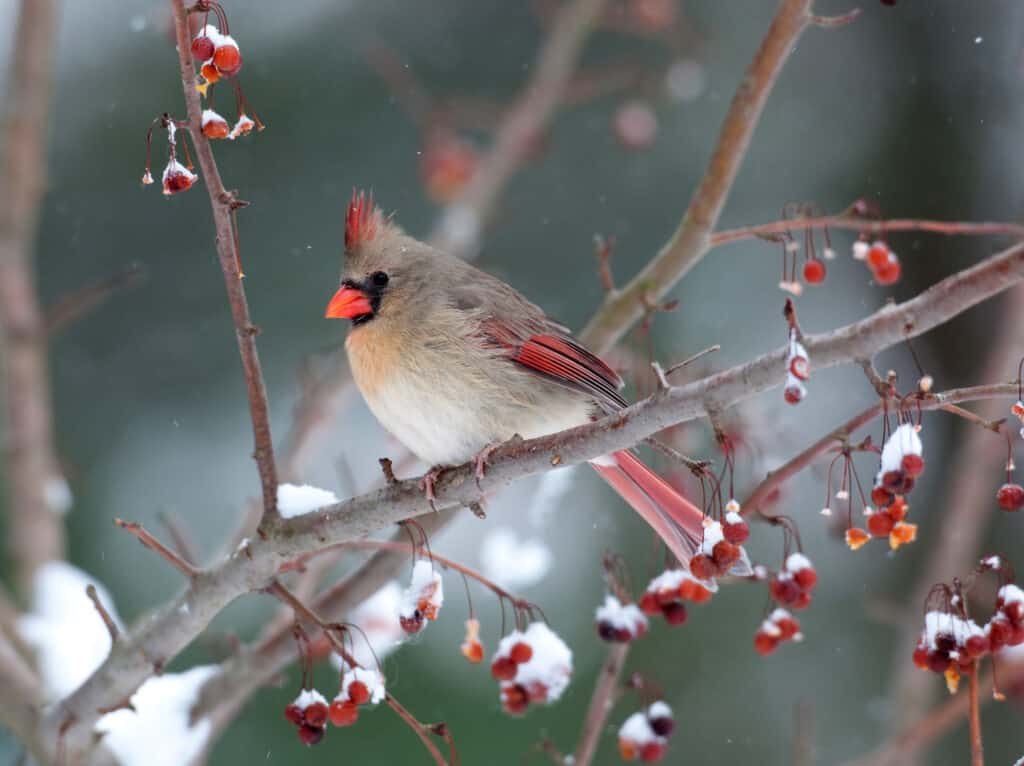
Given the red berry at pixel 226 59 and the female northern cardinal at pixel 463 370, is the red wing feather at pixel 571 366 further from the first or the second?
the red berry at pixel 226 59

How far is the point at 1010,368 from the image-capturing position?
4008 mm

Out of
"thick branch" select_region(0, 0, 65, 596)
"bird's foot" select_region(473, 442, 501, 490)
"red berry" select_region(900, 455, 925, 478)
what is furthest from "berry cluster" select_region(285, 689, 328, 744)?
"thick branch" select_region(0, 0, 65, 596)

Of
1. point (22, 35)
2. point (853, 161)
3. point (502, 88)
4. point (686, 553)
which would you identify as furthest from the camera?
point (502, 88)

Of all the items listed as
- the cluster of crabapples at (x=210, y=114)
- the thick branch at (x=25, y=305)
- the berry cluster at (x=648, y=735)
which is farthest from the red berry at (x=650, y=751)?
the thick branch at (x=25, y=305)

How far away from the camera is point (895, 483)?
163cm

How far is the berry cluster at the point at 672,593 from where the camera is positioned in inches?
89.0

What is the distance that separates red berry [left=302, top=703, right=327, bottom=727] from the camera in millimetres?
2008

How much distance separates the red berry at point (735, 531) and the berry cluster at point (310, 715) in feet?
2.37

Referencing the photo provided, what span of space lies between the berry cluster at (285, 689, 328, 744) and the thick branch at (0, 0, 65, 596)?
2032 mm

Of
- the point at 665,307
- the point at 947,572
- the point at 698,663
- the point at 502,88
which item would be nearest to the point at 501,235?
→ the point at 502,88

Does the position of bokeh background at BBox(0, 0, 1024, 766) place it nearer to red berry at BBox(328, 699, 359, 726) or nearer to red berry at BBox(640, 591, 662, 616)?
red berry at BBox(640, 591, 662, 616)

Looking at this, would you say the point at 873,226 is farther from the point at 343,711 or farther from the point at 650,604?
the point at 343,711

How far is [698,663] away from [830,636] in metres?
0.58

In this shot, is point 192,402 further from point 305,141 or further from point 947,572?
point 947,572
